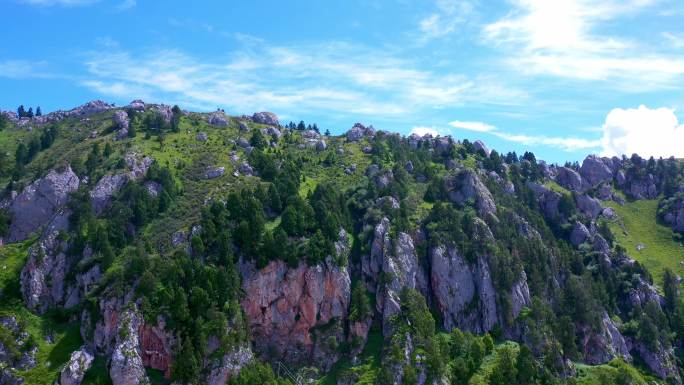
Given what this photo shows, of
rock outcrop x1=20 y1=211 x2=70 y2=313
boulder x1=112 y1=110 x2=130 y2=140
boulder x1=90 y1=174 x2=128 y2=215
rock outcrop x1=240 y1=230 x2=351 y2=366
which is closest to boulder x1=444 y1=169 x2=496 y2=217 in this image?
rock outcrop x1=240 y1=230 x2=351 y2=366

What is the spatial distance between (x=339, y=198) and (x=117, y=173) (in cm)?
→ 6154

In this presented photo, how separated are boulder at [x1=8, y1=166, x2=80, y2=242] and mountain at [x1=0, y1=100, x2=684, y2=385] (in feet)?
1.45

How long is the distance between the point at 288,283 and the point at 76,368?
151 feet

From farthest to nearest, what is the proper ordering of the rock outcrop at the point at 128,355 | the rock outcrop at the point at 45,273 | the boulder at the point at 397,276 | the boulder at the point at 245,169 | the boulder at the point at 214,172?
the boulder at the point at 245,169
the boulder at the point at 214,172
the boulder at the point at 397,276
the rock outcrop at the point at 45,273
the rock outcrop at the point at 128,355

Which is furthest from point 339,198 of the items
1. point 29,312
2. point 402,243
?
point 29,312

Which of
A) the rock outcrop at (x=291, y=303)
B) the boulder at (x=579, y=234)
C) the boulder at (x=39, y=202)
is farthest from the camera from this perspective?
the boulder at (x=579, y=234)

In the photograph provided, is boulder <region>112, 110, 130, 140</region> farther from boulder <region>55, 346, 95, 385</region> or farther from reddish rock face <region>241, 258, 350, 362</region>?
boulder <region>55, 346, 95, 385</region>

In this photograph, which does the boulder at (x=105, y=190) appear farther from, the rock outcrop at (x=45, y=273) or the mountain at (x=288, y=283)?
the rock outcrop at (x=45, y=273)

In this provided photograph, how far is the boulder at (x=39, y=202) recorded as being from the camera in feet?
447

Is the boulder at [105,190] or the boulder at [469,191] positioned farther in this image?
the boulder at [469,191]

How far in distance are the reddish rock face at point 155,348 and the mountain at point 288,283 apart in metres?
0.28

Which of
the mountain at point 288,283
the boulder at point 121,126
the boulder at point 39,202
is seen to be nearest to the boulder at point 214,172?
the mountain at point 288,283

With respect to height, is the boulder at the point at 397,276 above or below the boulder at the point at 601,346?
above

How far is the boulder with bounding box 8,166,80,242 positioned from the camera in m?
136
